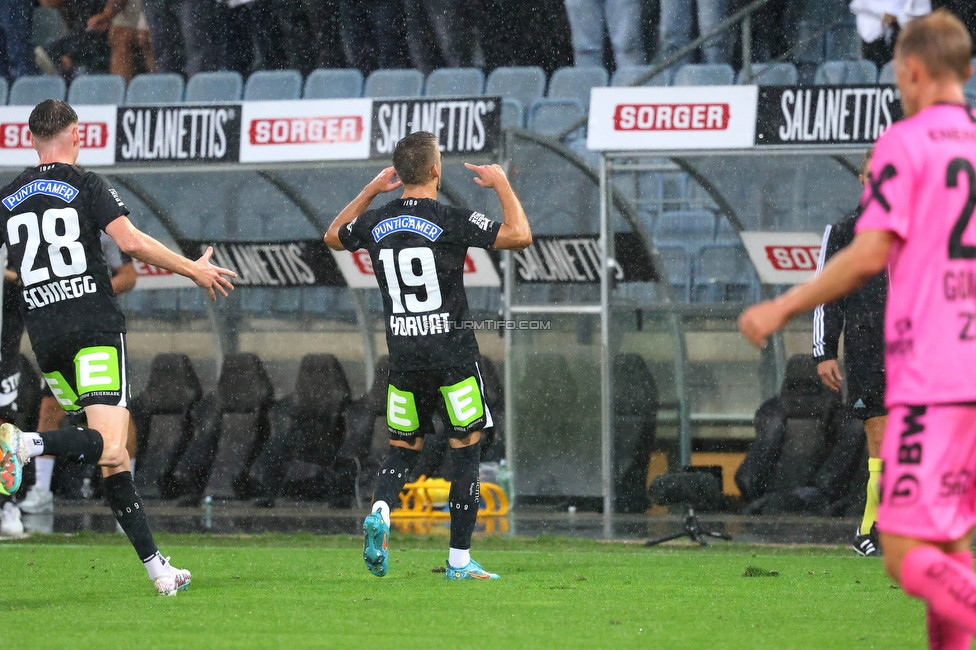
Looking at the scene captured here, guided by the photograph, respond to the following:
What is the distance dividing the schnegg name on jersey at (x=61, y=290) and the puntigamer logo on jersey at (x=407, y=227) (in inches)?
54.7

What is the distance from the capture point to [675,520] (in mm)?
11891

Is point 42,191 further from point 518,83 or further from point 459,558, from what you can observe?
point 518,83

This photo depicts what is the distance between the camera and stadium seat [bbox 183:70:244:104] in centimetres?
1614

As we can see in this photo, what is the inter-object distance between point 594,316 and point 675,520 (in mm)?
1720

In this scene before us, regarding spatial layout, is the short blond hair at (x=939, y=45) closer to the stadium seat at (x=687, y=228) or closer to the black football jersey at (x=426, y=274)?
the black football jersey at (x=426, y=274)

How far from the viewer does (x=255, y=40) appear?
685 inches

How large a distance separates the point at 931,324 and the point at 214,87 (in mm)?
13372

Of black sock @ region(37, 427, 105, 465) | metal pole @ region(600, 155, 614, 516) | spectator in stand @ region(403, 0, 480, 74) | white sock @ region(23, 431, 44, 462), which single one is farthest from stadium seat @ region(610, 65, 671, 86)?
white sock @ region(23, 431, 44, 462)

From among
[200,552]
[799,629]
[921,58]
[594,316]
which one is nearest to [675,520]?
[594,316]

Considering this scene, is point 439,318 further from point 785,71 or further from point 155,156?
point 785,71

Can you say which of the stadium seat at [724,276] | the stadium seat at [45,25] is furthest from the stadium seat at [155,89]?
the stadium seat at [724,276]

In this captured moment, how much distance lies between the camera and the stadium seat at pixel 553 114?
15055 mm

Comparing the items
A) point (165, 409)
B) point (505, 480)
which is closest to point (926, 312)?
point (505, 480)

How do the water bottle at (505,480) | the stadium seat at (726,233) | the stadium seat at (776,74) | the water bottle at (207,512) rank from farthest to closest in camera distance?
1. the stadium seat at (776,74)
2. the stadium seat at (726,233)
3. the water bottle at (505,480)
4. the water bottle at (207,512)
